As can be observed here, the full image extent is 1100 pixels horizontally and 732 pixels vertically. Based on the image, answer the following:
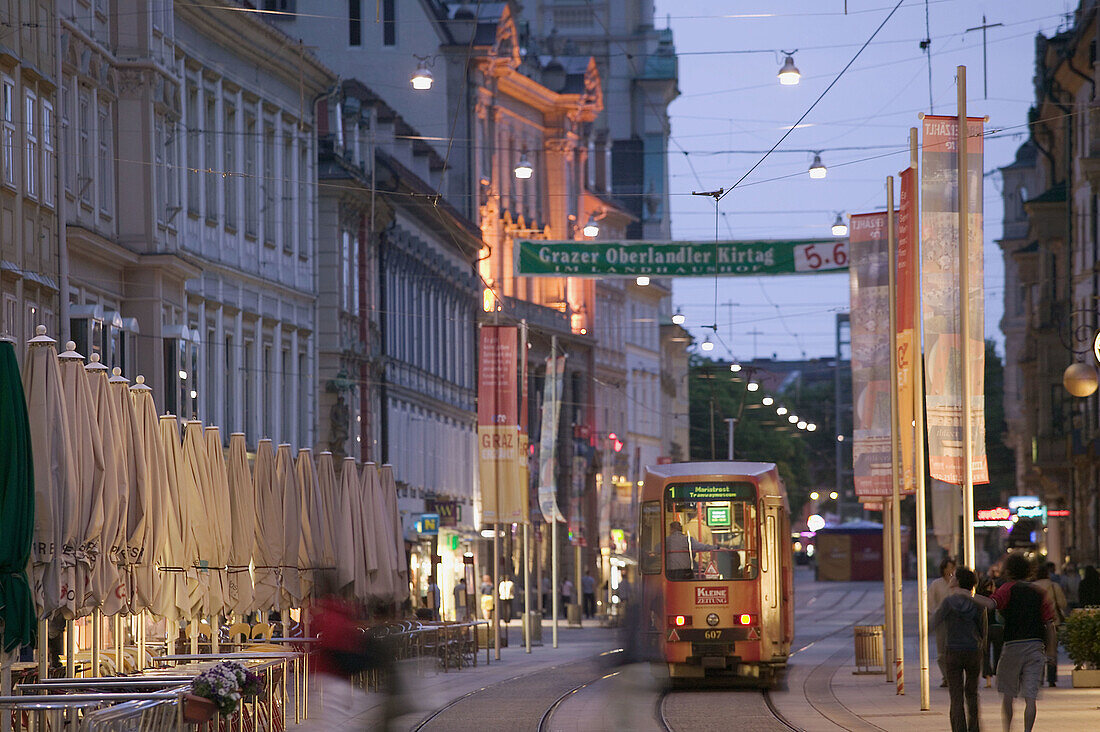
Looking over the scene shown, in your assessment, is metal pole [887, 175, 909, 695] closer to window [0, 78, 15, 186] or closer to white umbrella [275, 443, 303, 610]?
white umbrella [275, 443, 303, 610]

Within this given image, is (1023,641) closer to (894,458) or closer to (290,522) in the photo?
(894,458)

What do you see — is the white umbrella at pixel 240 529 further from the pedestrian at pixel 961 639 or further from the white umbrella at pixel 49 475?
the pedestrian at pixel 961 639

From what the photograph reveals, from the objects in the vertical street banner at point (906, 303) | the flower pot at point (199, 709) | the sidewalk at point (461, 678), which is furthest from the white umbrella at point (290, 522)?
the flower pot at point (199, 709)

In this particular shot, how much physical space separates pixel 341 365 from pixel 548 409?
8.24 meters

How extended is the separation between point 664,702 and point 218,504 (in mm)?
7685

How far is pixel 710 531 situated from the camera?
2920 cm

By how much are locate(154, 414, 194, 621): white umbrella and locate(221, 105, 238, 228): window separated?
23.3 meters

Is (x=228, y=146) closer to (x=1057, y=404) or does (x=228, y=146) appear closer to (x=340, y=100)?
(x=340, y=100)

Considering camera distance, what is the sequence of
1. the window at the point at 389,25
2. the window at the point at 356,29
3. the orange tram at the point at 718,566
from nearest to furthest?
the orange tram at the point at 718,566 → the window at the point at 389,25 → the window at the point at 356,29

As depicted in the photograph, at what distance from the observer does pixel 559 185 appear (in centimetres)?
8169

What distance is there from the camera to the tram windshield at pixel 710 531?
28922 millimetres

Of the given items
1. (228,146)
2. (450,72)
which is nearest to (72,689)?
(228,146)

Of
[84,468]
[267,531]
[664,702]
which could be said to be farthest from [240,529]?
[84,468]

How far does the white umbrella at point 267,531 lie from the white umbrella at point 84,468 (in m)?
Answer: 7.44
